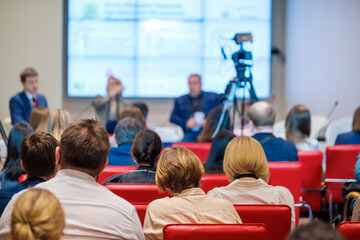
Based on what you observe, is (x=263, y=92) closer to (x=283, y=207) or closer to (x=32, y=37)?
(x=32, y=37)

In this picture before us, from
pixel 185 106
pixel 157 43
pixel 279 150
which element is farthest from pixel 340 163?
pixel 157 43

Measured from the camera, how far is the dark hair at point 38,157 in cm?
265

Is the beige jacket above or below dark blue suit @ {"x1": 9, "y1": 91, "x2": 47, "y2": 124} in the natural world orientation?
below

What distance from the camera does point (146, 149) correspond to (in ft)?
11.2

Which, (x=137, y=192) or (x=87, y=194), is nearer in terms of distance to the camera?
(x=87, y=194)

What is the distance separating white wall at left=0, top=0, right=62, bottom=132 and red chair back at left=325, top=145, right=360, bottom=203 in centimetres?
476

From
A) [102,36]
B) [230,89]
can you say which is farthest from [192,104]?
[102,36]

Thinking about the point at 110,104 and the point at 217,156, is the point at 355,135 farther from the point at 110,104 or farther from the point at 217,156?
the point at 110,104

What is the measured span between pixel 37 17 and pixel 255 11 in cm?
333

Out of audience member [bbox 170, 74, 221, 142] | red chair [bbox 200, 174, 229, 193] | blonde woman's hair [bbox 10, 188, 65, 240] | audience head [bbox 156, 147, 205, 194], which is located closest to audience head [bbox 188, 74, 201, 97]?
audience member [bbox 170, 74, 221, 142]

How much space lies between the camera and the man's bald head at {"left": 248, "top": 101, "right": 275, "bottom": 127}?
446cm

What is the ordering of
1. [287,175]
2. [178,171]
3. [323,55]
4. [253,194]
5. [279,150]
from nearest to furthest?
1. [178,171]
2. [253,194]
3. [287,175]
4. [279,150]
5. [323,55]

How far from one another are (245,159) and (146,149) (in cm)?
81

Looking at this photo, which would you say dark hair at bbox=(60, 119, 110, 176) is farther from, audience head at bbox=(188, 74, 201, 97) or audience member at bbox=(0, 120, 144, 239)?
audience head at bbox=(188, 74, 201, 97)
